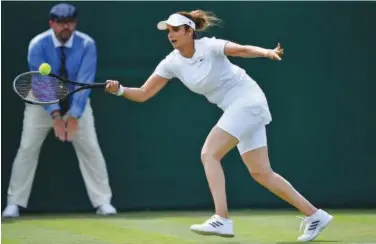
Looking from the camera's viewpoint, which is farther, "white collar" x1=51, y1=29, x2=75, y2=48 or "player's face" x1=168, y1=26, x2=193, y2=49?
"white collar" x1=51, y1=29, x2=75, y2=48

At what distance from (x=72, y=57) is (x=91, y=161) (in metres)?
0.95

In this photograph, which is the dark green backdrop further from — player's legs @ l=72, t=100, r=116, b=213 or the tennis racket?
the tennis racket

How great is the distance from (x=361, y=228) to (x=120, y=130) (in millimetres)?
2825

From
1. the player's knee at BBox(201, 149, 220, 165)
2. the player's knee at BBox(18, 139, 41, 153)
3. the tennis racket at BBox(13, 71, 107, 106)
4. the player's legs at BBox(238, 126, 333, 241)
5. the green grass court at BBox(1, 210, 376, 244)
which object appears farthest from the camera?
the player's knee at BBox(18, 139, 41, 153)

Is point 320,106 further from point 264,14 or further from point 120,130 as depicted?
point 120,130

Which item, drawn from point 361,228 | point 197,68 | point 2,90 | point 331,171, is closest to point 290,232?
point 361,228

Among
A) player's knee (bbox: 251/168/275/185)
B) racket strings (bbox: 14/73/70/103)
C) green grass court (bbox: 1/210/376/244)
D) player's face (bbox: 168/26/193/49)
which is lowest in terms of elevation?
green grass court (bbox: 1/210/376/244)

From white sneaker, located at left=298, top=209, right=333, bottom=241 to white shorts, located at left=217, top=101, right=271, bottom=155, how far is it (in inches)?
23.8

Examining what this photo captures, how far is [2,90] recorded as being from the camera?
33.3 ft

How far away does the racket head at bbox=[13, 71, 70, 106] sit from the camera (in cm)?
788

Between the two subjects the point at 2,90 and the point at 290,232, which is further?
the point at 2,90

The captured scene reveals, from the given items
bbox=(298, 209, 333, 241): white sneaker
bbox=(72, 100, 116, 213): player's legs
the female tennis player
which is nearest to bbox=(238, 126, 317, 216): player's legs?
the female tennis player

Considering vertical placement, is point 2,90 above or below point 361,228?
above

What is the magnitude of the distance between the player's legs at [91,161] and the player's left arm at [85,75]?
20 cm
